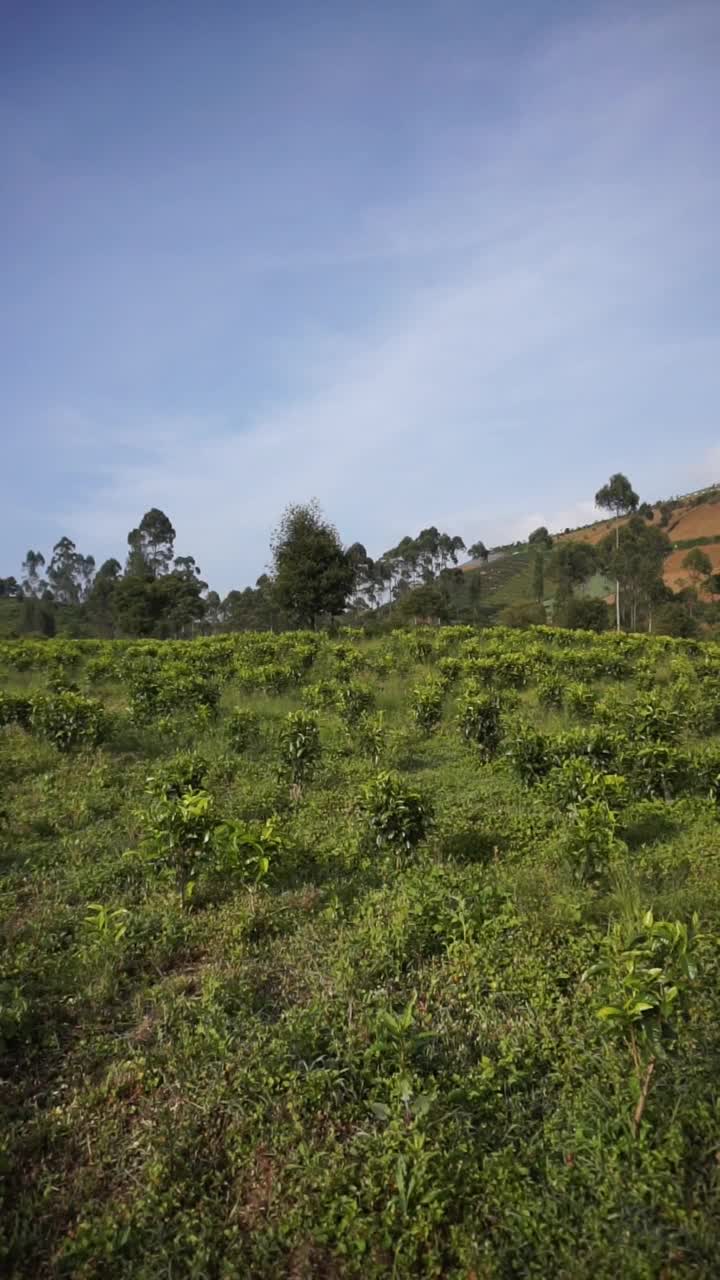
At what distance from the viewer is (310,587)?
28.7 m

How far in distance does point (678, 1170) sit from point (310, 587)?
26608 millimetres

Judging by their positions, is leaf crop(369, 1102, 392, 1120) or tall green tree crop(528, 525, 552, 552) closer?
leaf crop(369, 1102, 392, 1120)

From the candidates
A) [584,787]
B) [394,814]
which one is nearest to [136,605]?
[394,814]

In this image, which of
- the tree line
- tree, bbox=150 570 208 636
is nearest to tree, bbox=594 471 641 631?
the tree line

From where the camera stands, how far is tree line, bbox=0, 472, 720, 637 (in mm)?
29547

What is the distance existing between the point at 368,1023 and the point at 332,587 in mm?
25754

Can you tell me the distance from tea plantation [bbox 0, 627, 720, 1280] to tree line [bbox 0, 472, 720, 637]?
21783mm

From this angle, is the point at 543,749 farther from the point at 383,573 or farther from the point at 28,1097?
the point at 383,573

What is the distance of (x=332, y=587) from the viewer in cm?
2898

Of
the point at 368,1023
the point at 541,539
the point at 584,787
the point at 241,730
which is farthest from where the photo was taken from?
the point at 541,539

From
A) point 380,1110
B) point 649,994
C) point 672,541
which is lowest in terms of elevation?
point 380,1110

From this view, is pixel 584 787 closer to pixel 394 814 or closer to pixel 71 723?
pixel 394 814

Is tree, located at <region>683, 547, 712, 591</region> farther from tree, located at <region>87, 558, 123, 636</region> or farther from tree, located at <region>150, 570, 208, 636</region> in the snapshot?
tree, located at <region>87, 558, 123, 636</region>

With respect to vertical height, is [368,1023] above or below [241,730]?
below
